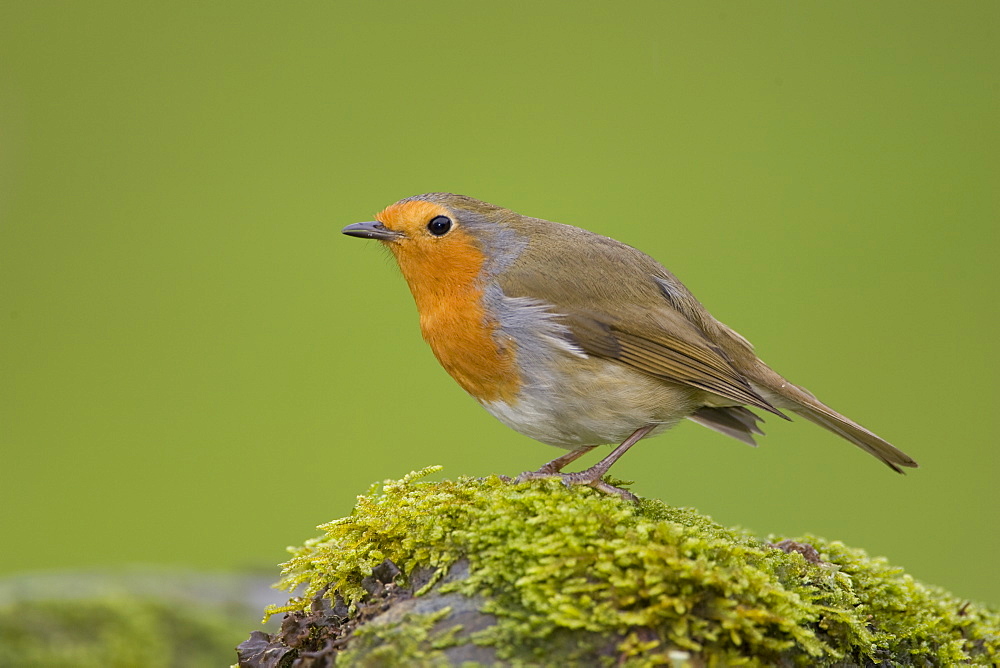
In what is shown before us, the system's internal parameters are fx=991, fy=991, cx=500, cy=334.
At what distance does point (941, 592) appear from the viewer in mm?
4137

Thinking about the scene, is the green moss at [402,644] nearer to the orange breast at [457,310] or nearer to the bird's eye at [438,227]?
the orange breast at [457,310]

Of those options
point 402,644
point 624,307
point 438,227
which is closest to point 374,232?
point 438,227

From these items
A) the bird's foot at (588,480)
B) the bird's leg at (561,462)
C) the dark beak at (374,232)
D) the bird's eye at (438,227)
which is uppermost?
the dark beak at (374,232)

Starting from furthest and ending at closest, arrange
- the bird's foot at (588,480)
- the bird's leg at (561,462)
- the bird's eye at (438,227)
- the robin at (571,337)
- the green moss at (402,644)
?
the bird's eye at (438,227) < the bird's leg at (561,462) < the robin at (571,337) < the bird's foot at (588,480) < the green moss at (402,644)

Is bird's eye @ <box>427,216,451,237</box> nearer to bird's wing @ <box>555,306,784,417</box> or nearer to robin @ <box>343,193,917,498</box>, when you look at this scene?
robin @ <box>343,193,917,498</box>

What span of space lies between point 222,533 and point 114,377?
245 cm

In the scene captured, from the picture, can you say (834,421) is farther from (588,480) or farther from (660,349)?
(588,480)

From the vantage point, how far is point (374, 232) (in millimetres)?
4902

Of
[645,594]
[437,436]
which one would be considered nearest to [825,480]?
[437,436]

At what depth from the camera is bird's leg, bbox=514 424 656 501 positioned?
152 inches

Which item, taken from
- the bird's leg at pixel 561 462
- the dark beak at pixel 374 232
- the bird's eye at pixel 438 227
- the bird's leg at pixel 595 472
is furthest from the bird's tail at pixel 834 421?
the dark beak at pixel 374 232

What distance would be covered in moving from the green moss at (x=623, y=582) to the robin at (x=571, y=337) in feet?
2.24

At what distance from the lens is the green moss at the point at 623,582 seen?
2684 millimetres

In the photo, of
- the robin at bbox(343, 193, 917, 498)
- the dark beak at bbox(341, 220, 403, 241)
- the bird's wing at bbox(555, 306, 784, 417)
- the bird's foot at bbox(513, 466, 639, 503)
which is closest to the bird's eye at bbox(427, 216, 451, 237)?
the robin at bbox(343, 193, 917, 498)
